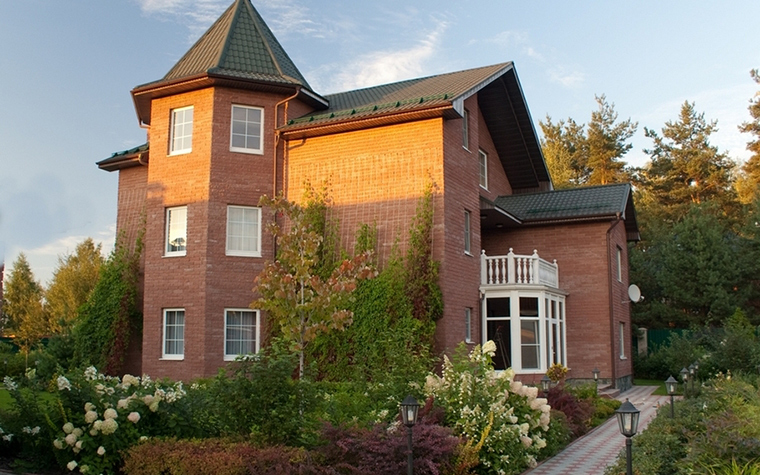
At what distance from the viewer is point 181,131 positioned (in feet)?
58.4

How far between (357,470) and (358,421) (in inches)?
65.6

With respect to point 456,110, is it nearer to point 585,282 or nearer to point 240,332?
point 240,332

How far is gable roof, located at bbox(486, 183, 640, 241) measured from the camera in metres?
20.7

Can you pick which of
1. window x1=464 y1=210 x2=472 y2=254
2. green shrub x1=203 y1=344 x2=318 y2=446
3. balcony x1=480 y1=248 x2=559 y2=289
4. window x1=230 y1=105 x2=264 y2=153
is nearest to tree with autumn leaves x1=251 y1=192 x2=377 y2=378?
green shrub x1=203 y1=344 x2=318 y2=446

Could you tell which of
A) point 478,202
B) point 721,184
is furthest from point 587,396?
point 721,184

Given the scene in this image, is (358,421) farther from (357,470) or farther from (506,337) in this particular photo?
(506,337)

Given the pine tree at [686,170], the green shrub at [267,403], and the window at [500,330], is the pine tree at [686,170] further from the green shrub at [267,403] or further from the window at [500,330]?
the green shrub at [267,403]

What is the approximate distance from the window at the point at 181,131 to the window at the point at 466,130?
6.97 m

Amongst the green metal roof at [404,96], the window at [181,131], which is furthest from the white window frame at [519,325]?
the window at [181,131]

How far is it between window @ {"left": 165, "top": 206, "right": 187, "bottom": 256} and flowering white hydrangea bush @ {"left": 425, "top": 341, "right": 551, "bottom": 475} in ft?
30.5

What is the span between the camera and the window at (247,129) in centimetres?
1752

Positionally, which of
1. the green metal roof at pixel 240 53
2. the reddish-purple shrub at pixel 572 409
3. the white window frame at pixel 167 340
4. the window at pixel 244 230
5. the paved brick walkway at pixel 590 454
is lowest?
the paved brick walkway at pixel 590 454

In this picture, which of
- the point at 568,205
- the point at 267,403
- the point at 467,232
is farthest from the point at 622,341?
the point at 267,403

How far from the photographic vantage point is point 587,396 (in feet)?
50.6
